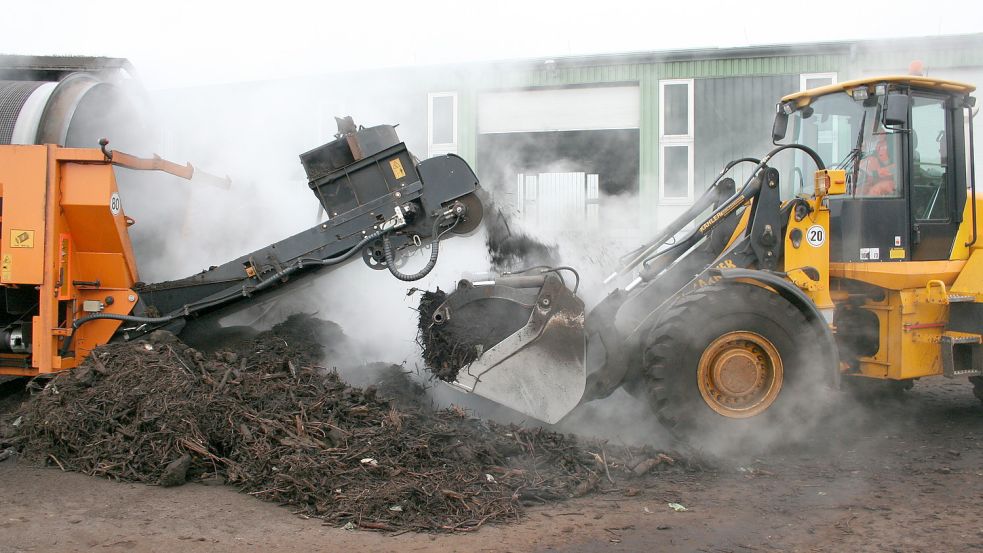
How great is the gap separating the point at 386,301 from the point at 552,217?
5.22 feet

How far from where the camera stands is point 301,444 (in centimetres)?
459

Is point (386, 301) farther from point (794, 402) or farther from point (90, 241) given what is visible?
point (794, 402)

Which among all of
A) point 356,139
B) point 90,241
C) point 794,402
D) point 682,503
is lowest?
point 682,503

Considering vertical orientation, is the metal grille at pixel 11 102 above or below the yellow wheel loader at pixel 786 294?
above

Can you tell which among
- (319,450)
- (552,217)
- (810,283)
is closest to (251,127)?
(552,217)

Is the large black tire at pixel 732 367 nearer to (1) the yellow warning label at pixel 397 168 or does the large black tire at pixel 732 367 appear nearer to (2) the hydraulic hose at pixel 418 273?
(2) the hydraulic hose at pixel 418 273

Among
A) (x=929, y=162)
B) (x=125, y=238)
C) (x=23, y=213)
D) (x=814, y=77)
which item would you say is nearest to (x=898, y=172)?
(x=929, y=162)

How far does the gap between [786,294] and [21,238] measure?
5242mm

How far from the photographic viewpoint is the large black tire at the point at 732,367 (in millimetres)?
5172

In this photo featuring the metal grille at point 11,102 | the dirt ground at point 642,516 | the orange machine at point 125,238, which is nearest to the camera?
the dirt ground at point 642,516

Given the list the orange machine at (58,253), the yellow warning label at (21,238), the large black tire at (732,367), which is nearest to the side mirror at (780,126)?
the large black tire at (732,367)

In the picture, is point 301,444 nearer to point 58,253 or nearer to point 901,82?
point 58,253

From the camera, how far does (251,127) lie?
27.2ft

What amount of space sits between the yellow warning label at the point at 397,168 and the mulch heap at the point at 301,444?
1.50 meters
